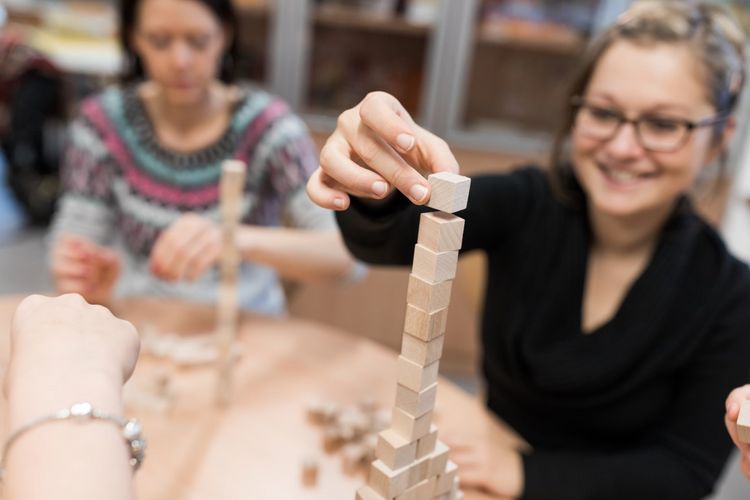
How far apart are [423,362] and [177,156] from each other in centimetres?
85

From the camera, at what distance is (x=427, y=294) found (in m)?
0.45

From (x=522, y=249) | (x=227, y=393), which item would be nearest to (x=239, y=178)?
(x=227, y=393)

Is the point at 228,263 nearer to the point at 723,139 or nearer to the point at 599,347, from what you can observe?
the point at 599,347

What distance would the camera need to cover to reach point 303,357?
3.10ft

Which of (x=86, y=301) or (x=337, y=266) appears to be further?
(x=337, y=266)

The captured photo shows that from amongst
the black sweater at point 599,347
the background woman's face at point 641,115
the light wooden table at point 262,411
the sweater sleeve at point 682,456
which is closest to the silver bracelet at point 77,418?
the light wooden table at point 262,411

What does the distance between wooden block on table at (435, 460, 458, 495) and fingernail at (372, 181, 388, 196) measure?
0.22 m

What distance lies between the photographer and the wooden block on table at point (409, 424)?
0.48 m

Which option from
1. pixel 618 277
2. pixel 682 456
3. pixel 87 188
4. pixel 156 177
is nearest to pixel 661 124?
pixel 618 277

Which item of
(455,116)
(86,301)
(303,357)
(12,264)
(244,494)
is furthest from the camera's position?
(12,264)

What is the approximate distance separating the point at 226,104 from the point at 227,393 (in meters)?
0.59

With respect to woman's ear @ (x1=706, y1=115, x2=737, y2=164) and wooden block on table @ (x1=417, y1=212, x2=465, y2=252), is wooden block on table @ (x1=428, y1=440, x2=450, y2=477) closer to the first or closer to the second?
wooden block on table @ (x1=417, y1=212, x2=465, y2=252)

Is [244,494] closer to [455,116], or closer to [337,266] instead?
[337,266]

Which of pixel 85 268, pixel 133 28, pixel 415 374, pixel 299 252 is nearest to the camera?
pixel 415 374
